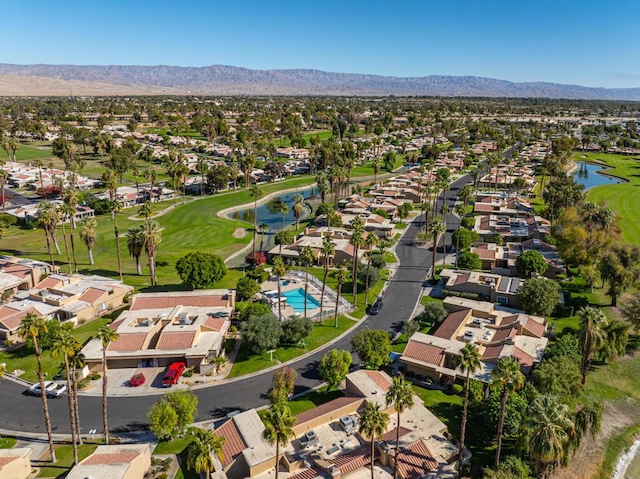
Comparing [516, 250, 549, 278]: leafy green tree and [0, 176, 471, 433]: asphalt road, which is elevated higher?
[516, 250, 549, 278]: leafy green tree

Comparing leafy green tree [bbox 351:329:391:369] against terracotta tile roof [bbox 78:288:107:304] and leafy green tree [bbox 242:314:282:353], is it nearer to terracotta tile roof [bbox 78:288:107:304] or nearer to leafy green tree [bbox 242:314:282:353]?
leafy green tree [bbox 242:314:282:353]

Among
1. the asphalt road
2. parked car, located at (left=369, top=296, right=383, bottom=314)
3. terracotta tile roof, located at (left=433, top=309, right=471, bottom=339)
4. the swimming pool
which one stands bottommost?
the asphalt road

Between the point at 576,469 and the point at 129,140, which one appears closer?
the point at 576,469

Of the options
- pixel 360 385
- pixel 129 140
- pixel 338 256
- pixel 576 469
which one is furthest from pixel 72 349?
pixel 129 140

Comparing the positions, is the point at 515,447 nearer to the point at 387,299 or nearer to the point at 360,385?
the point at 360,385

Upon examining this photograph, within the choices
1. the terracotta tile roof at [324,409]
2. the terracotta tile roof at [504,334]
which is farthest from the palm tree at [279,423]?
the terracotta tile roof at [504,334]

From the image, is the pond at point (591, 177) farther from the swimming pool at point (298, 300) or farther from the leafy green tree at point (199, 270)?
the leafy green tree at point (199, 270)

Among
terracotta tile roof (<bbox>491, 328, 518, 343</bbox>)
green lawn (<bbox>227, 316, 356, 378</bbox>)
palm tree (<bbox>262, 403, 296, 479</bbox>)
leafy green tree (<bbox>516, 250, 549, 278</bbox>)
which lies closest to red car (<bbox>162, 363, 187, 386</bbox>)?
green lawn (<bbox>227, 316, 356, 378</bbox>)
